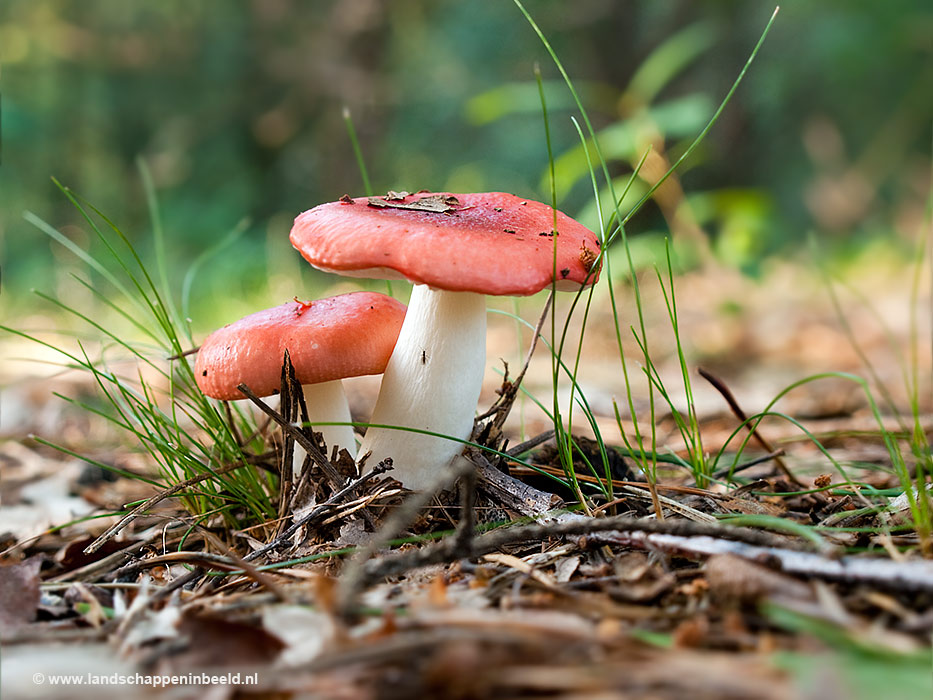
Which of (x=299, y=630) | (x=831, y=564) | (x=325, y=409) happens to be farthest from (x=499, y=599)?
(x=325, y=409)

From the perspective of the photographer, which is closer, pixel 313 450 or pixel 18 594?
pixel 18 594

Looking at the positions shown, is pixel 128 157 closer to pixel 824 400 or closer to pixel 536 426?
pixel 536 426

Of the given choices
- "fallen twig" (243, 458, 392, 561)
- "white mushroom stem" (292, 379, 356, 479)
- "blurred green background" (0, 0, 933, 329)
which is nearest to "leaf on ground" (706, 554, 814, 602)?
"fallen twig" (243, 458, 392, 561)

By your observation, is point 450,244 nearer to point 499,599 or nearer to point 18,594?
point 499,599

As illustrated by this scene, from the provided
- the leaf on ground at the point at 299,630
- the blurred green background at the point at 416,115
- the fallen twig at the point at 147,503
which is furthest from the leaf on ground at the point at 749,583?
the blurred green background at the point at 416,115

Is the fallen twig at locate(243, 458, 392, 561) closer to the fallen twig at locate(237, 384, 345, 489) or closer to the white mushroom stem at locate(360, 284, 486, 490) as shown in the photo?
the fallen twig at locate(237, 384, 345, 489)

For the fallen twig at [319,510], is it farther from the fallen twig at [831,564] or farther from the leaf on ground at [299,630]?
the fallen twig at [831,564]

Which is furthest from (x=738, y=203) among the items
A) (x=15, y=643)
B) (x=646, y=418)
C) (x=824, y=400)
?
(x=15, y=643)
